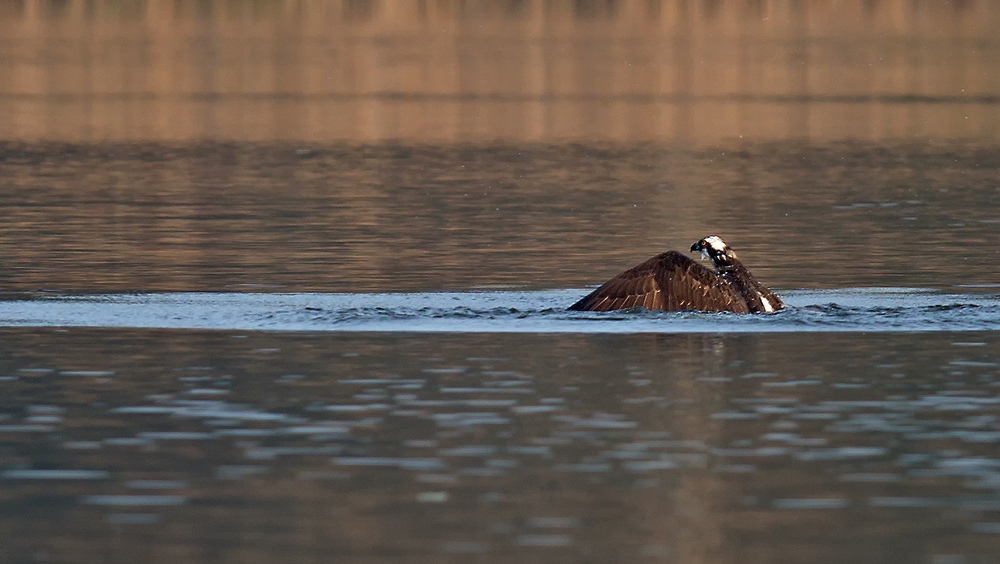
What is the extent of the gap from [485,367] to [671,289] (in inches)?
159

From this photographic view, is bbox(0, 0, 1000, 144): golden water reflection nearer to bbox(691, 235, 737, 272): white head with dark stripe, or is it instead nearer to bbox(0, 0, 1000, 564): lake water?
bbox(0, 0, 1000, 564): lake water

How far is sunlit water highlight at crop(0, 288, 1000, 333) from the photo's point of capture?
27203 millimetres

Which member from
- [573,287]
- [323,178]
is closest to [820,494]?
[573,287]

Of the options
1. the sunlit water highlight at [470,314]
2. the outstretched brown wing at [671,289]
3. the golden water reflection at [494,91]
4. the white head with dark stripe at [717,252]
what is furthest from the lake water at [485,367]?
the golden water reflection at [494,91]

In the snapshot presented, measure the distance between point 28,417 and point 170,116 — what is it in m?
70.3

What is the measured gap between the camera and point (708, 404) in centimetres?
2177

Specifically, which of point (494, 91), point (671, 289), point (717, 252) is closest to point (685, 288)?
point (671, 289)

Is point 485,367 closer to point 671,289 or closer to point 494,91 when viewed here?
point 671,289

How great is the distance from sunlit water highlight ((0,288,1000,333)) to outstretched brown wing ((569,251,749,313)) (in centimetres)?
14

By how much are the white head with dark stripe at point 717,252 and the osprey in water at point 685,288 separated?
0.01 m

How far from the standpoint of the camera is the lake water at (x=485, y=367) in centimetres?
1658

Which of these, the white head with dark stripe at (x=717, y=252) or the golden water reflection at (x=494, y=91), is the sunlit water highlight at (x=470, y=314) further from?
the golden water reflection at (x=494, y=91)

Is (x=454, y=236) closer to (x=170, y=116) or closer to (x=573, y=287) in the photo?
(x=573, y=287)

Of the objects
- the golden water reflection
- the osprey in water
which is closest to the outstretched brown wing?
the osprey in water
